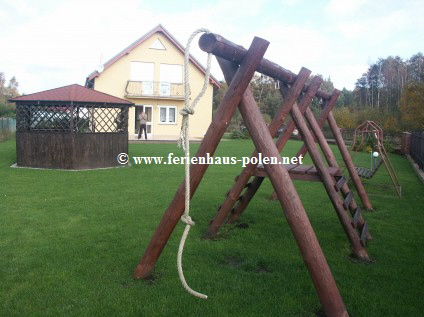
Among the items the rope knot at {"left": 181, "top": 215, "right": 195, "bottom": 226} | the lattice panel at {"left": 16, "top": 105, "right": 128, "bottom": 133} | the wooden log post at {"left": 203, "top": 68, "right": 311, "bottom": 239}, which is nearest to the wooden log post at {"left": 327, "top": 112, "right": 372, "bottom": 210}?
the wooden log post at {"left": 203, "top": 68, "right": 311, "bottom": 239}

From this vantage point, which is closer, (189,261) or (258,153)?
(258,153)

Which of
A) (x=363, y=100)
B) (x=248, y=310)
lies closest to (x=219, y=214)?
(x=248, y=310)

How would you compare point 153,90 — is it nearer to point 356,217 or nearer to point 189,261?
point 356,217

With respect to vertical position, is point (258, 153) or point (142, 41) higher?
point (142, 41)

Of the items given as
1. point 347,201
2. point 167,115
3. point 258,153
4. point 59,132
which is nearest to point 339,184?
point 347,201

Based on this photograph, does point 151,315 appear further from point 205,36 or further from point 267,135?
point 205,36

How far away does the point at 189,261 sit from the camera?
3844 millimetres

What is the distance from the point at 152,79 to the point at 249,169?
24186mm

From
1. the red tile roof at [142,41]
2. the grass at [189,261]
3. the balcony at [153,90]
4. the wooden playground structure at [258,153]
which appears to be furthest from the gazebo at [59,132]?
the balcony at [153,90]

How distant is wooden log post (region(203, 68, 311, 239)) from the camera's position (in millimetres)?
4055

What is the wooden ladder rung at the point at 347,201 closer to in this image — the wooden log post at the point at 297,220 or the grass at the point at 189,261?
the grass at the point at 189,261

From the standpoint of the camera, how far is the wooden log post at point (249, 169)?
4.05 metres

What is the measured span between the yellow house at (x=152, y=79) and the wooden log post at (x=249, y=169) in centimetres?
2210

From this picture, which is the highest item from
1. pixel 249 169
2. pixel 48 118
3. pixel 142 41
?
pixel 142 41
